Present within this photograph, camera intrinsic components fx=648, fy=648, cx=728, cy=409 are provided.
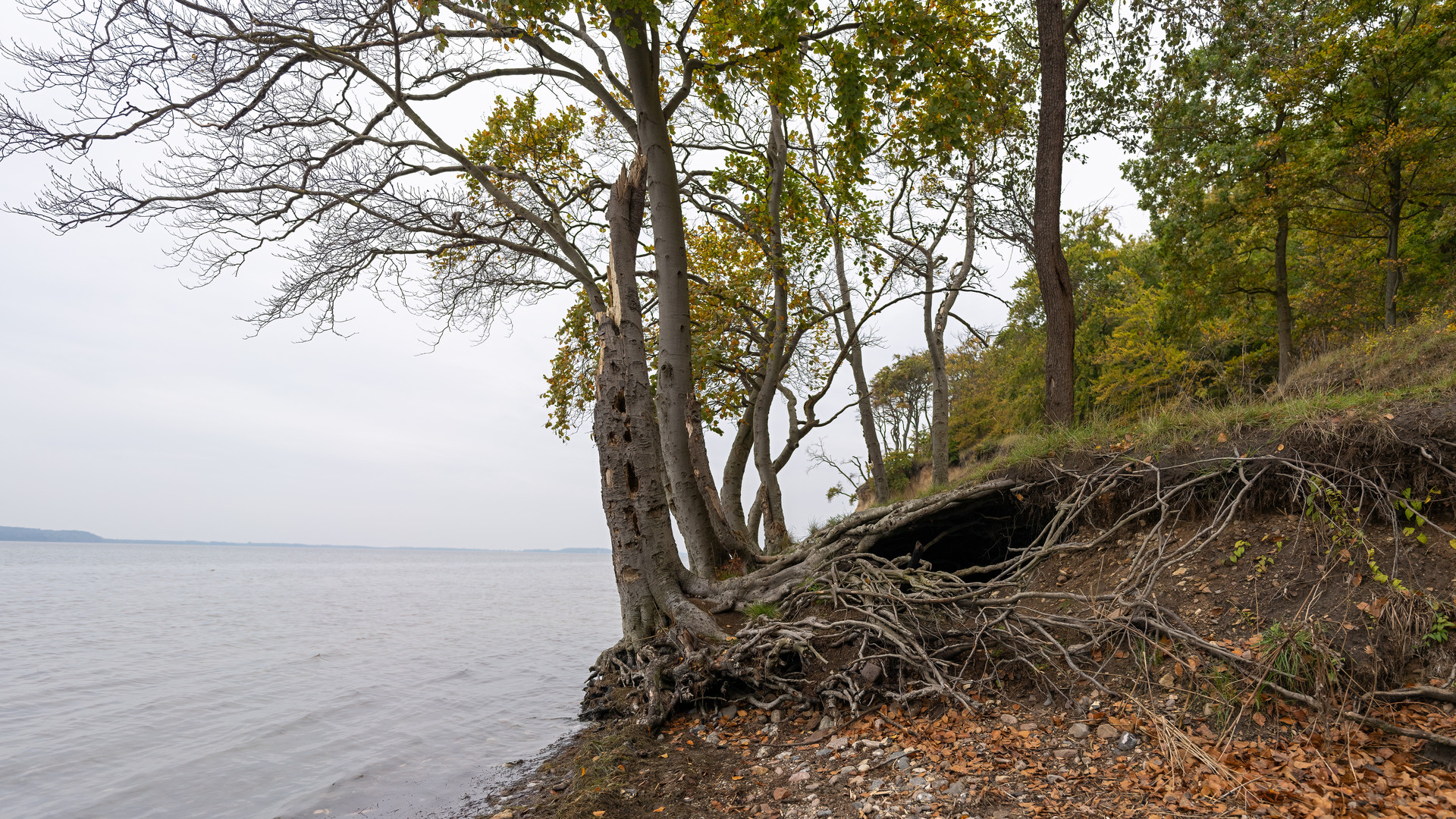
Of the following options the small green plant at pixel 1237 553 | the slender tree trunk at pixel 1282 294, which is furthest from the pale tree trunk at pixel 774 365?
the slender tree trunk at pixel 1282 294

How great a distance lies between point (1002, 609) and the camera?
581 cm

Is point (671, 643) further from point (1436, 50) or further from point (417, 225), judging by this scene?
point (1436, 50)

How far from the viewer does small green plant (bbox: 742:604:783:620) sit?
23.4 feet

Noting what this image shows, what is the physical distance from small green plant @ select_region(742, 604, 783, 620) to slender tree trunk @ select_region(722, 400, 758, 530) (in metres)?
6.15

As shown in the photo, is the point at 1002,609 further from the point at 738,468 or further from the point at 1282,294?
the point at 1282,294

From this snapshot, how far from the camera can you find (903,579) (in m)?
6.92

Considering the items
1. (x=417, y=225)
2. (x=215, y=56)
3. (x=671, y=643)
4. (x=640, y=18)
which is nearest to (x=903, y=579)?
(x=671, y=643)

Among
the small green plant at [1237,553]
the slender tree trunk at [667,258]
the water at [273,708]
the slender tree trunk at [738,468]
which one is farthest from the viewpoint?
the slender tree trunk at [738,468]

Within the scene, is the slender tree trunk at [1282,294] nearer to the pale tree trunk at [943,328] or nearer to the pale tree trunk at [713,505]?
the pale tree trunk at [943,328]

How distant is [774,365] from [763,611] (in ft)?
16.7

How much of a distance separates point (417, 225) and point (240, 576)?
179ft

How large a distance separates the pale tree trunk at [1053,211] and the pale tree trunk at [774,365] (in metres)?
3.97

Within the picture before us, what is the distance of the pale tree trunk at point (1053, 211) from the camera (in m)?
8.93

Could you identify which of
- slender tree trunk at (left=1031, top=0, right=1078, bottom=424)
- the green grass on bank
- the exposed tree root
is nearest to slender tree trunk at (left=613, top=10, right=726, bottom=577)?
the exposed tree root
